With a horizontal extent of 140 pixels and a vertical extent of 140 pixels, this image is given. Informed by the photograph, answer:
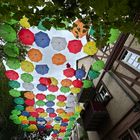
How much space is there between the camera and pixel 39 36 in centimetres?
955

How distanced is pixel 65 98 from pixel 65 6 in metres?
12.0

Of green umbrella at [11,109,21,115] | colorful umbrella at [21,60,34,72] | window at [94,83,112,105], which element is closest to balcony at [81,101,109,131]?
window at [94,83,112,105]

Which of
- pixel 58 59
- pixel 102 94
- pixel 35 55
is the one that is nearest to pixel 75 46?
pixel 58 59

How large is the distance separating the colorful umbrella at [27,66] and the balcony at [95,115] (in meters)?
4.69

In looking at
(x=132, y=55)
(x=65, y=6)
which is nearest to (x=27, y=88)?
(x=132, y=55)

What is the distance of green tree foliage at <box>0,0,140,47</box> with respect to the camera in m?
2.98

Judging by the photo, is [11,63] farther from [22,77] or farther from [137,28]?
[137,28]

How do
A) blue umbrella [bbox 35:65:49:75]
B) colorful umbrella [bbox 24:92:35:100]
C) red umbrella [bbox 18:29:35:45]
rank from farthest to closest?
colorful umbrella [bbox 24:92:35:100]
blue umbrella [bbox 35:65:49:75]
red umbrella [bbox 18:29:35:45]

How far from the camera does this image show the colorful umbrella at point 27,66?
11.0 meters

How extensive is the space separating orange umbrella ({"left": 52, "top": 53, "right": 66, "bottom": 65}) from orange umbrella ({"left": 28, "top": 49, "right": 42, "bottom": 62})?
0.71 m

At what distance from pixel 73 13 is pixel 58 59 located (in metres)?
7.09

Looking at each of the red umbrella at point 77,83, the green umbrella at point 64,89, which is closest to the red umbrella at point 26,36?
the red umbrella at point 77,83

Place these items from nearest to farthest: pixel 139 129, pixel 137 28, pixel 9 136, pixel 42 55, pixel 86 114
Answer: pixel 137 28 → pixel 139 129 → pixel 42 55 → pixel 86 114 → pixel 9 136

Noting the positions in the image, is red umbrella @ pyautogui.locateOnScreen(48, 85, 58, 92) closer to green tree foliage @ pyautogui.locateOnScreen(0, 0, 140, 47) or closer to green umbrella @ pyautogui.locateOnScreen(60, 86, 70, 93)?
green umbrella @ pyautogui.locateOnScreen(60, 86, 70, 93)
